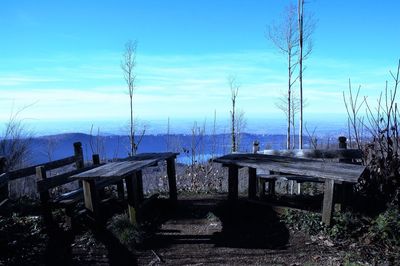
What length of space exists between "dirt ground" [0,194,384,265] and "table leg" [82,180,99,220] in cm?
27

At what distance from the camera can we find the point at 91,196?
5629 millimetres

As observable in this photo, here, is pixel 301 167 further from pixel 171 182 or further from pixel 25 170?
pixel 25 170

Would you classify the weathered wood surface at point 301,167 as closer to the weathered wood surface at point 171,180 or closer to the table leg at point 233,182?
the table leg at point 233,182

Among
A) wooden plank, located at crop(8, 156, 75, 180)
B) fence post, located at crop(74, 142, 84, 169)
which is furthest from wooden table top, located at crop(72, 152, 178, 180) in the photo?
fence post, located at crop(74, 142, 84, 169)

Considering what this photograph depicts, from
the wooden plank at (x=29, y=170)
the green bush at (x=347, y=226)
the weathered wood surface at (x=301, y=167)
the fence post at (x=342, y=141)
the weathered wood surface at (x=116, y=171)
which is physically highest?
the fence post at (x=342, y=141)

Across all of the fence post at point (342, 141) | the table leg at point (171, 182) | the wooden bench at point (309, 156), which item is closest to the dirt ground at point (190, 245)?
the wooden bench at point (309, 156)

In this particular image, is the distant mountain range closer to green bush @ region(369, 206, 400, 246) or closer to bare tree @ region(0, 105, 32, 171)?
bare tree @ region(0, 105, 32, 171)

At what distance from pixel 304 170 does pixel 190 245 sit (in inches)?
68.1

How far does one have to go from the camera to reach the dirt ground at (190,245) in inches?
187

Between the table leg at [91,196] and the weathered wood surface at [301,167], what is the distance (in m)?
2.02

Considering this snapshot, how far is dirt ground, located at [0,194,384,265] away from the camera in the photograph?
4750mm

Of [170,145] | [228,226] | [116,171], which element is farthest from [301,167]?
[170,145]

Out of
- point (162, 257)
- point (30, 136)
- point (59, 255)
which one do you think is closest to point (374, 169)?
point (162, 257)

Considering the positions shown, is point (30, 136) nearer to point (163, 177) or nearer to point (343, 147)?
point (163, 177)
